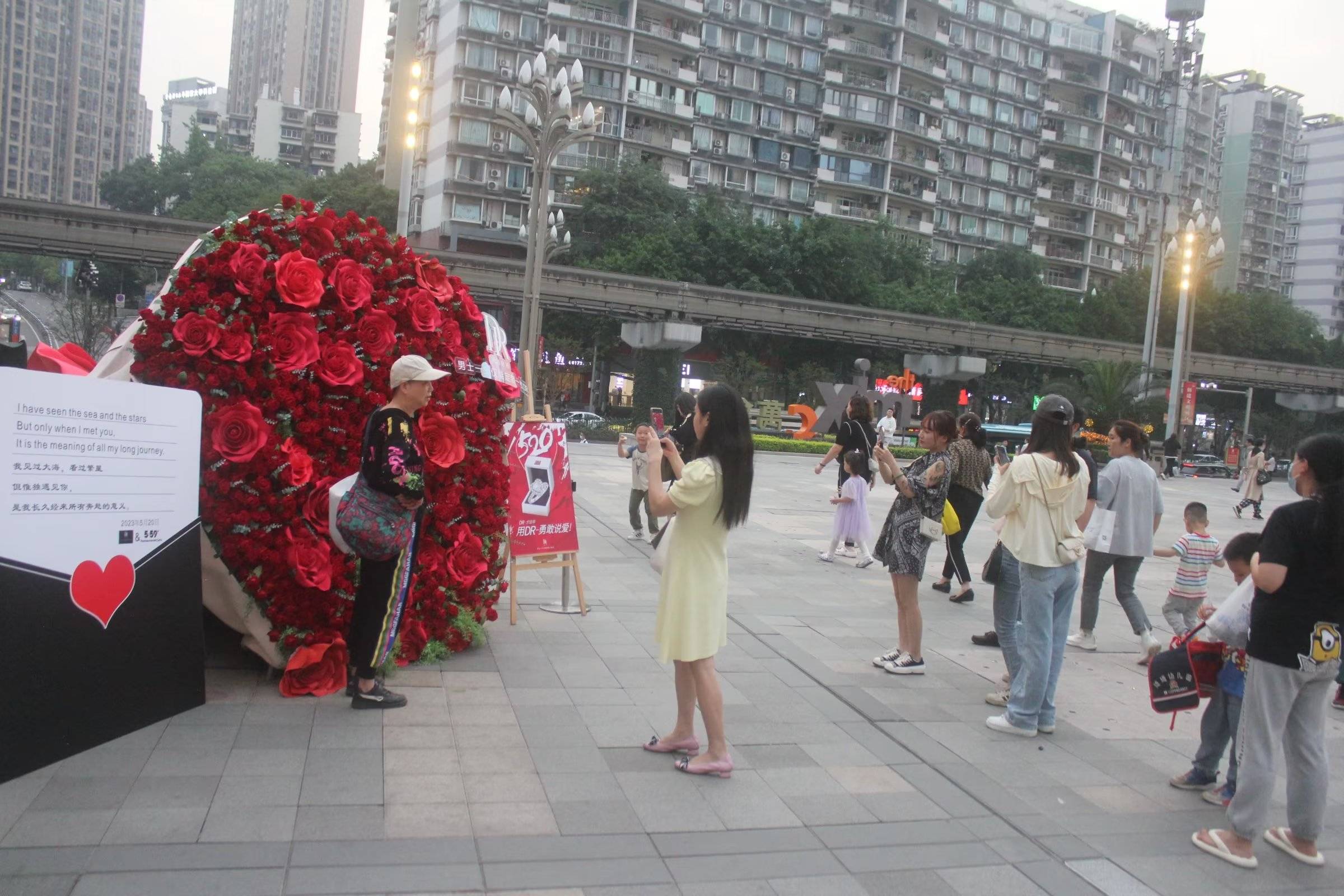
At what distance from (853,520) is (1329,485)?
23.6 ft

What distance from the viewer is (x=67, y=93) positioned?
130 meters

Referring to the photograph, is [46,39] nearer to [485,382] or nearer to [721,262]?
[721,262]

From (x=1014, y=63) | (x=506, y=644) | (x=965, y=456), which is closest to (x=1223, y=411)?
(x=1014, y=63)

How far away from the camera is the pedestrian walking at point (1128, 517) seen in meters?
7.44

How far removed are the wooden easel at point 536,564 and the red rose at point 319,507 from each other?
77.1 inches

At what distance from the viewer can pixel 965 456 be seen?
29.3 feet

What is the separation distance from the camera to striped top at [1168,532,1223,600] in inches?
271

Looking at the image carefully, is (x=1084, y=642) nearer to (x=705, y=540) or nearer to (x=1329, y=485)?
(x=1329, y=485)

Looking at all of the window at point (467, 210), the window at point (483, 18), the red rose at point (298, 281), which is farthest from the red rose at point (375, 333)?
the window at point (483, 18)

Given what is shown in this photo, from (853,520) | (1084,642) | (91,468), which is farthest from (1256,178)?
(91,468)

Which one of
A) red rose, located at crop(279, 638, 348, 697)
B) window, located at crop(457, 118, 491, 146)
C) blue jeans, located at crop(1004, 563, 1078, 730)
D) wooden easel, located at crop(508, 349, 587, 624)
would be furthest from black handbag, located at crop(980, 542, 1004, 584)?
window, located at crop(457, 118, 491, 146)

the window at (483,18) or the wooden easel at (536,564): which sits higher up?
the window at (483,18)

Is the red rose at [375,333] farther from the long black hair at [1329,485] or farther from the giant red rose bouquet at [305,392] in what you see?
the long black hair at [1329,485]

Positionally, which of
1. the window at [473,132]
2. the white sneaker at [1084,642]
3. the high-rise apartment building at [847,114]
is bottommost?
the white sneaker at [1084,642]
